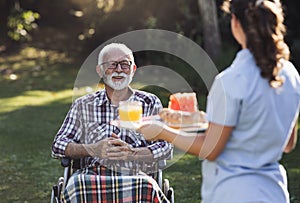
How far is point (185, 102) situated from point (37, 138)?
4447 mm

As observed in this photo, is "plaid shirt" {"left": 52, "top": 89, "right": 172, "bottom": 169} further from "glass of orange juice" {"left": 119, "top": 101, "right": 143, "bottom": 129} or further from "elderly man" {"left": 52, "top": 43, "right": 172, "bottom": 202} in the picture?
"glass of orange juice" {"left": 119, "top": 101, "right": 143, "bottom": 129}

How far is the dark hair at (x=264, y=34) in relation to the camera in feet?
8.46

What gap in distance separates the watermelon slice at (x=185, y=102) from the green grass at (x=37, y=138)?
2.28 m

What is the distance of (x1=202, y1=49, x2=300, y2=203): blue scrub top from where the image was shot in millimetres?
2578

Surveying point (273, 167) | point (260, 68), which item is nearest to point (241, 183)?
point (273, 167)

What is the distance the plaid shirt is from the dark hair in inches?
59.7

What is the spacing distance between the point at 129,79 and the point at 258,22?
1589 mm

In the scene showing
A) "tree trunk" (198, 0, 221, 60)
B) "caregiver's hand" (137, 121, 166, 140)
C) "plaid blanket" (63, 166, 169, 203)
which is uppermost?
"tree trunk" (198, 0, 221, 60)

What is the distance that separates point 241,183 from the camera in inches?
106

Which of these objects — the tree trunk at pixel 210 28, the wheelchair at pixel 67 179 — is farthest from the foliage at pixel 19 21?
the wheelchair at pixel 67 179

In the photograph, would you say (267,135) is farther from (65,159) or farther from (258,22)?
(65,159)

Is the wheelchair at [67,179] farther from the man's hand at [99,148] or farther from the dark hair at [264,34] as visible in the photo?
the dark hair at [264,34]

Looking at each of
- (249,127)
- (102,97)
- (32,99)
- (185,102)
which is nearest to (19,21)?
(32,99)

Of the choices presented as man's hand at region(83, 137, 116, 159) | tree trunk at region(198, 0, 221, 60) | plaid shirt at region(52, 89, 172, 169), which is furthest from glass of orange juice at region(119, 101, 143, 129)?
tree trunk at region(198, 0, 221, 60)
